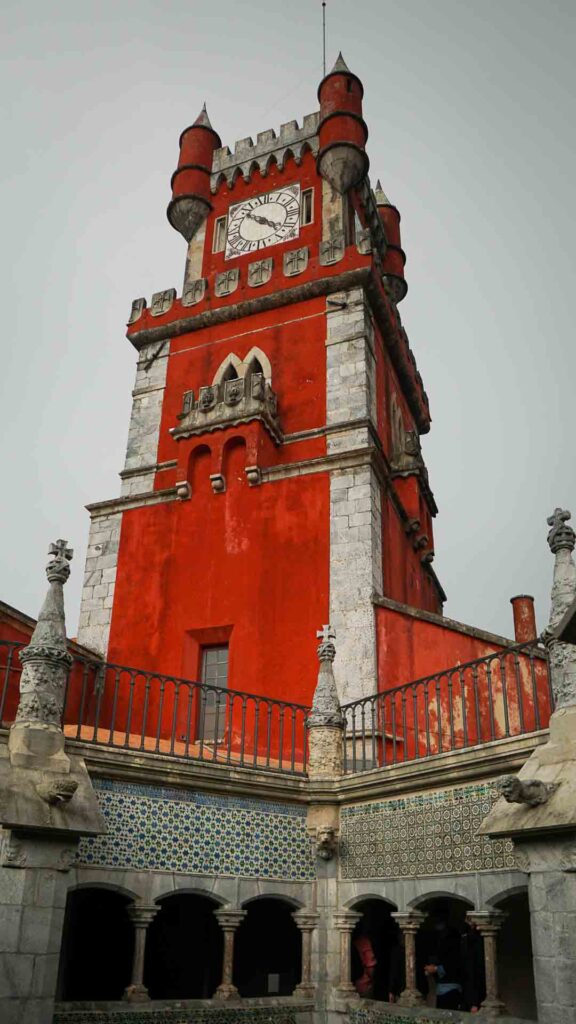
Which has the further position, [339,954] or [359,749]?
[359,749]

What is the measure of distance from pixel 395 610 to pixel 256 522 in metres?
3.09

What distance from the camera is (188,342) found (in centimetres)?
1811

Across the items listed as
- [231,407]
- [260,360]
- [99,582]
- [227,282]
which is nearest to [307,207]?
[227,282]

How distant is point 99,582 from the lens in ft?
52.4

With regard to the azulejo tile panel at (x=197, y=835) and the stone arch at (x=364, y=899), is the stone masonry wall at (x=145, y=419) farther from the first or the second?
the stone arch at (x=364, y=899)

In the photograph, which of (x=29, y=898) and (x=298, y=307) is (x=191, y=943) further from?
(x=298, y=307)

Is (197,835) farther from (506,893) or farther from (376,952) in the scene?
(376,952)

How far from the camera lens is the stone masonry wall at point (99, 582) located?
609 inches

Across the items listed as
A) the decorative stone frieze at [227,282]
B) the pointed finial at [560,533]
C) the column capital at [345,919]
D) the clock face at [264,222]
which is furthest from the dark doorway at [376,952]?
the clock face at [264,222]

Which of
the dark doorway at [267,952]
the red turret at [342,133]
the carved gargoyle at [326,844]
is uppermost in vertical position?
the red turret at [342,133]

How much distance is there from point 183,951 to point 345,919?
286 cm

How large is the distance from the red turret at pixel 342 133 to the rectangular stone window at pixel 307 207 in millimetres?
495

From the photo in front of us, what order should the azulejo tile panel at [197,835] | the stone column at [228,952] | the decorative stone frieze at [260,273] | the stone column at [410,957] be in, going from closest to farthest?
the stone column at [410,957] → the azulejo tile panel at [197,835] → the stone column at [228,952] → the decorative stone frieze at [260,273]

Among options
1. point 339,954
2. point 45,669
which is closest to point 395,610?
point 339,954
